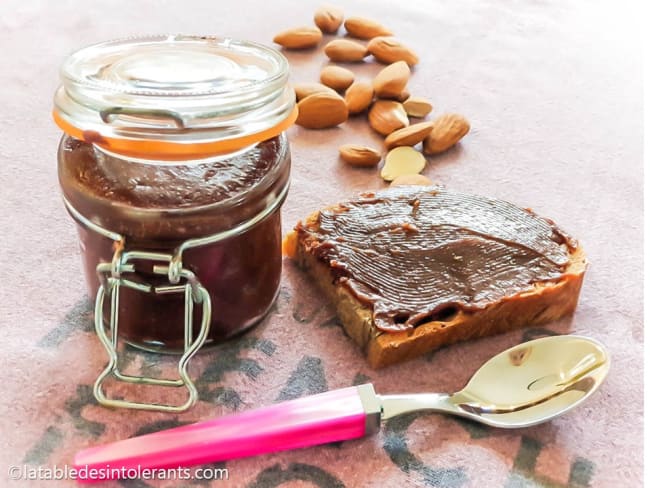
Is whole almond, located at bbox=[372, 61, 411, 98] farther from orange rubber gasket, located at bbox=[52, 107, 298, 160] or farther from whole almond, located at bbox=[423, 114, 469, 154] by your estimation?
orange rubber gasket, located at bbox=[52, 107, 298, 160]


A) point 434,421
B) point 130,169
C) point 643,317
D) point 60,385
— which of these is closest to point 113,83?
point 130,169

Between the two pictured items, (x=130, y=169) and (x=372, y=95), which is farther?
(x=372, y=95)

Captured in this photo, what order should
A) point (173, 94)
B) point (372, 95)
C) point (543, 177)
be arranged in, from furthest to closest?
point (372, 95), point (543, 177), point (173, 94)

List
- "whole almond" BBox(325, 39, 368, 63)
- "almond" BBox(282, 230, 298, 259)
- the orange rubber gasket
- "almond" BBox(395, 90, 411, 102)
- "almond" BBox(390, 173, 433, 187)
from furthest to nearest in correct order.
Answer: "whole almond" BBox(325, 39, 368, 63), "almond" BBox(395, 90, 411, 102), "almond" BBox(390, 173, 433, 187), "almond" BBox(282, 230, 298, 259), the orange rubber gasket

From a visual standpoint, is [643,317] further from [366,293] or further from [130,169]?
[130,169]

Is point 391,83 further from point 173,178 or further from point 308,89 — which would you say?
point 173,178

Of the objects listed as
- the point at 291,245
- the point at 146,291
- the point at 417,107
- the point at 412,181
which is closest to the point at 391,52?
the point at 417,107

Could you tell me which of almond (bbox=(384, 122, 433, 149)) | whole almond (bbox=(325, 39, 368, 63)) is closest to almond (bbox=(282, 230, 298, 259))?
almond (bbox=(384, 122, 433, 149))
